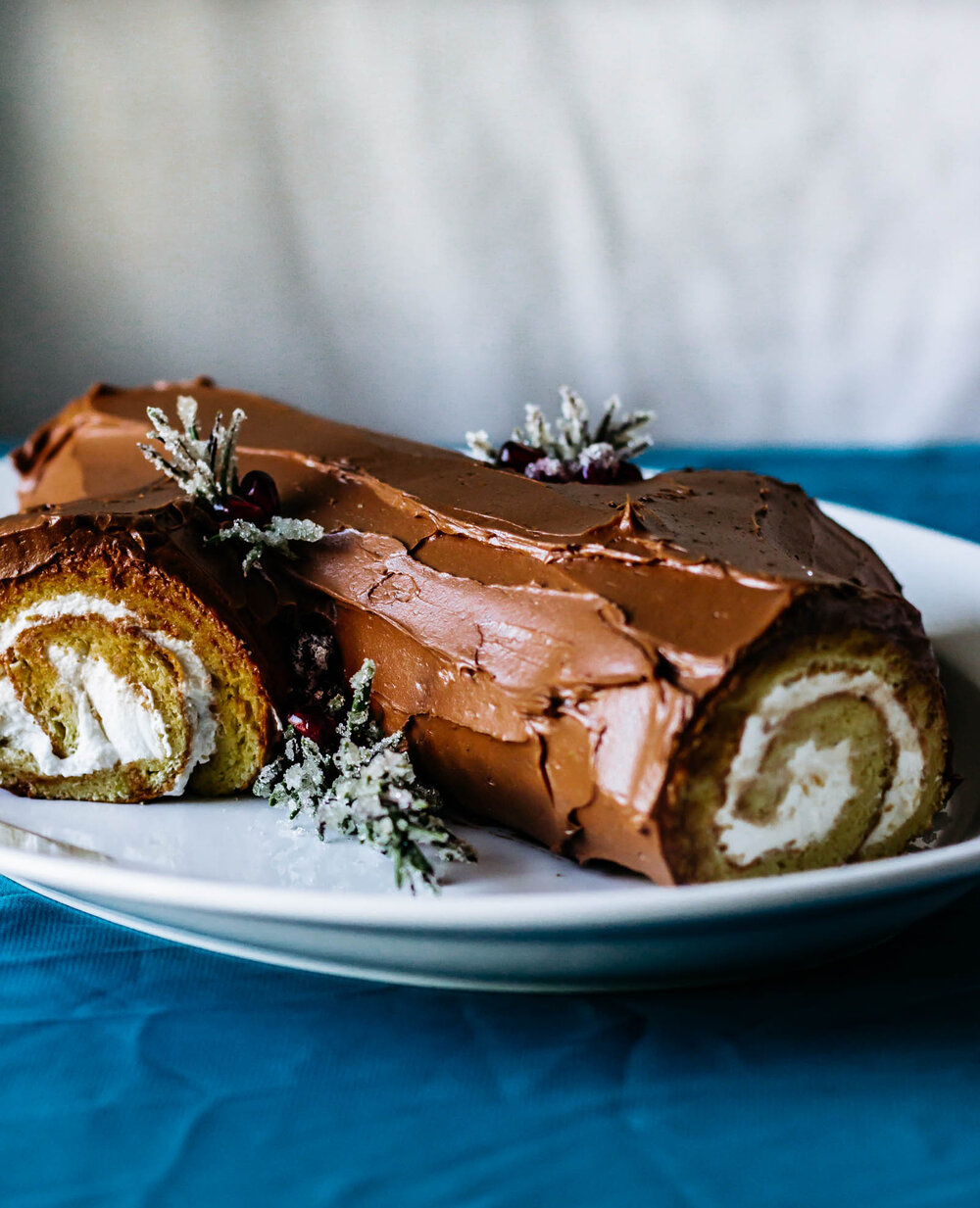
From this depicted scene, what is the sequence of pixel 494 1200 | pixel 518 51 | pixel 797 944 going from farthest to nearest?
1. pixel 518 51
2. pixel 797 944
3. pixel 494 1200

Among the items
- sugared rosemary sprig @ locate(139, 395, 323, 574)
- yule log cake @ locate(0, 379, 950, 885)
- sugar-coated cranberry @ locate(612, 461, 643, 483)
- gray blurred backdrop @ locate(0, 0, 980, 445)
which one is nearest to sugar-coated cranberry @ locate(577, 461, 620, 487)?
sugar-coated cranberry @ locate(612, 461, 643, 483)

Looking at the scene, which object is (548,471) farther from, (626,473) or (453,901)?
(453,901)

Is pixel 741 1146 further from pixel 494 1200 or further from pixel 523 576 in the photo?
pixel 523 576

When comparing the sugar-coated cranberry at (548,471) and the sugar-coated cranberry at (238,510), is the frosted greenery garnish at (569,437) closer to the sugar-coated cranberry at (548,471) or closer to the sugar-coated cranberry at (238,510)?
the sugar-coated cranberry at (548,471)

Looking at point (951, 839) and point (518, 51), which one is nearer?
point (951, 839)

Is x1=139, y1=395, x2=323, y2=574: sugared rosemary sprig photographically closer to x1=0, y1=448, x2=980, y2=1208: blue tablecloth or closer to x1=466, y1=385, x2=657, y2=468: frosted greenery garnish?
x1=466, y1=385, x2=657, y2=468: frosted greenery garnish

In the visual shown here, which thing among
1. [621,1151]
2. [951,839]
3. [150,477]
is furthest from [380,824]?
[150,477]
